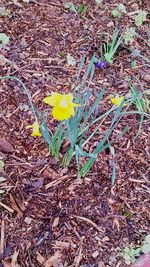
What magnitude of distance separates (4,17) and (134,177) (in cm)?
148

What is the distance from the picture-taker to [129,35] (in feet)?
9.18

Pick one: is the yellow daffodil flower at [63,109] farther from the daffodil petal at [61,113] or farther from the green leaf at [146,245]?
the green leaf at [146,245]

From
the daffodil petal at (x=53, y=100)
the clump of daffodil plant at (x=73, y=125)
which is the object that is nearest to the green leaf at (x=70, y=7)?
the clump of daffodil plant at (x=73, y=125)

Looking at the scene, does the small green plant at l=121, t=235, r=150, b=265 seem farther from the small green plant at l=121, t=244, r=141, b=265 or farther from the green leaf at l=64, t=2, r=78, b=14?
the green leaf at l=64, t=2, r=78, b=14

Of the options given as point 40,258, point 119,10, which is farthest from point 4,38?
point 40,258

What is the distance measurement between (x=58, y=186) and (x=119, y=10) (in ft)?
5.43

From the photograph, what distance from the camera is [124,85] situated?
2.55m

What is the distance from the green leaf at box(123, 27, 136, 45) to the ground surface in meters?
0.20

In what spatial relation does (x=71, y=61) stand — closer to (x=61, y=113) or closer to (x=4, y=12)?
(x=4, y=12)

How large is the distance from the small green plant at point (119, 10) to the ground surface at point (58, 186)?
510 mm

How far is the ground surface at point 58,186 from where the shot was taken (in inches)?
71.3

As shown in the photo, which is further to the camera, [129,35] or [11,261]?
[129,35]

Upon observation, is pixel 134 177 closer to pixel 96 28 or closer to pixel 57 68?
pixel 57 68

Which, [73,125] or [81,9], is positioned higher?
[81,9]
